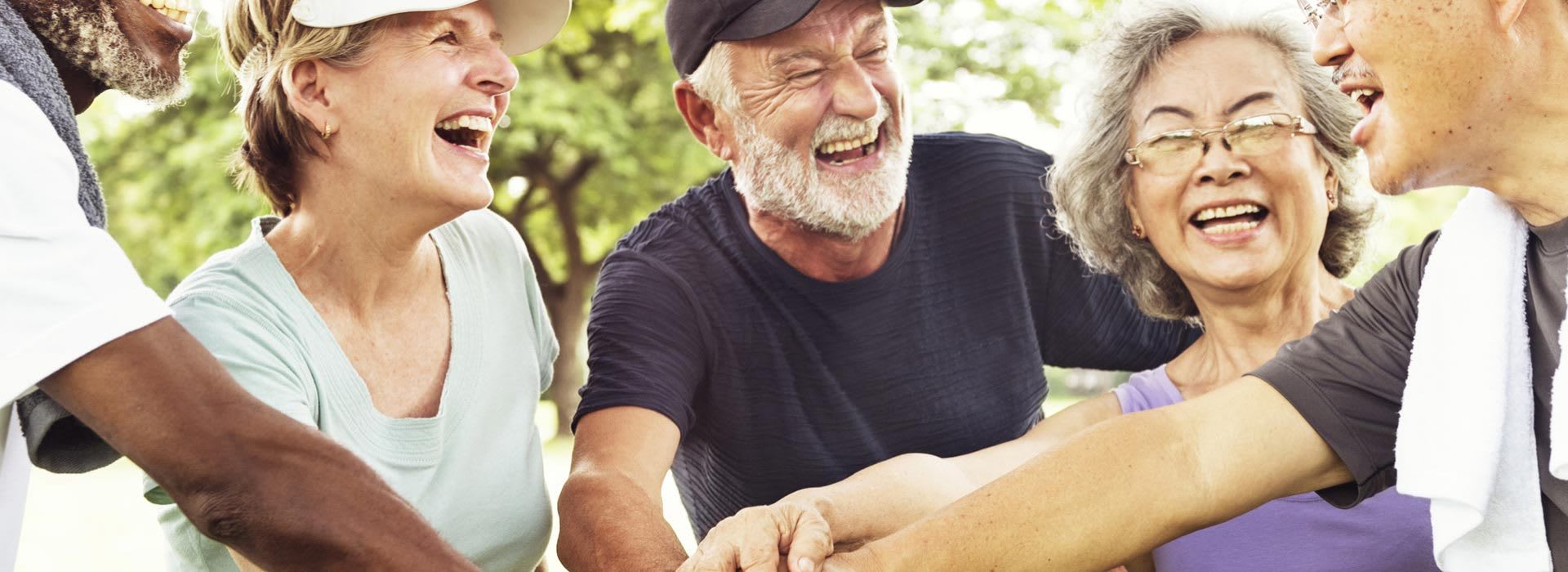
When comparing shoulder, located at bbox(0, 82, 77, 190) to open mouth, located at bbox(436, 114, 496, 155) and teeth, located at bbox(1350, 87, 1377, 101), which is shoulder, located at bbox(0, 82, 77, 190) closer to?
open mouth, located at bbox(436, 114, 496, 155)

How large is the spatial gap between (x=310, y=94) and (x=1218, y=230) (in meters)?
1.91

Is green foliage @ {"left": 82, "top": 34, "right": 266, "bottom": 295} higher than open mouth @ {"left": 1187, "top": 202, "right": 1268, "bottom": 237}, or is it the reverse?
open mouth @ {"left": 1187, "top": 202, "right": 1268, "bottom": 237}

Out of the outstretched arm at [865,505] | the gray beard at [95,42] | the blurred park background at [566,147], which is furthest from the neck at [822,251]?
the blurred park background at [566,147]

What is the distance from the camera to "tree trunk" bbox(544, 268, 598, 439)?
14.2m

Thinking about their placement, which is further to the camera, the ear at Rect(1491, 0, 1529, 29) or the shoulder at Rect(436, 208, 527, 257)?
the shoulder at Rect(436, 208, 527, 257)

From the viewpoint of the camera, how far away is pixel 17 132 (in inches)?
71.5

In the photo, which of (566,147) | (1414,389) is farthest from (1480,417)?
(566,147)

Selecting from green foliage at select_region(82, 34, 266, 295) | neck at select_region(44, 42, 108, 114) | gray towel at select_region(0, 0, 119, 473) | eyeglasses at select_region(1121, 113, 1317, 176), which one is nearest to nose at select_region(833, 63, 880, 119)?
eyeglasses at select_region(1121, 113, 1317, 176)

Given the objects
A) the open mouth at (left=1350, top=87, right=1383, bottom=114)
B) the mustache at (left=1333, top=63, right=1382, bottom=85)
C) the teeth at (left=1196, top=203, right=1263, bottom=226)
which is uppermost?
the mustache at (left=1333, top=63, right=1382, bottom=85)

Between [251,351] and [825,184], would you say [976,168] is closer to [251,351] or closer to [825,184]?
[825,184]

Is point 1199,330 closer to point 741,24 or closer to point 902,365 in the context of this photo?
point 902,365

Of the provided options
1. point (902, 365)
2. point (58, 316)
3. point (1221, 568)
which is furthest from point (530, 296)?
point (1221, 568)

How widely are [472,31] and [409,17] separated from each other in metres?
A: 0.16

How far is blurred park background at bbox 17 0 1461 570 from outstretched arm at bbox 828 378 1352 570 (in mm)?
8560
